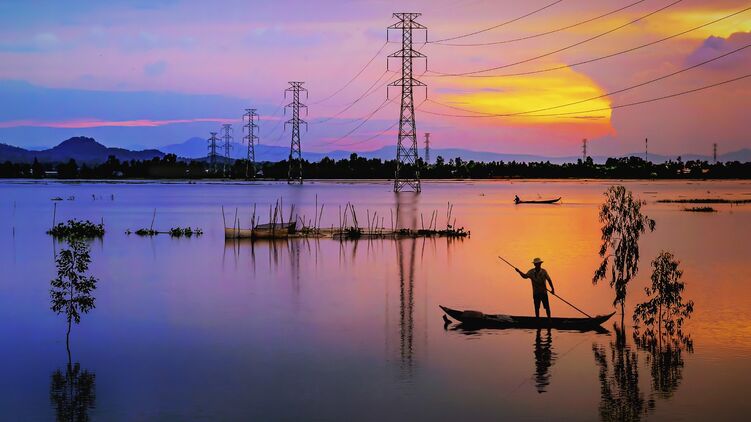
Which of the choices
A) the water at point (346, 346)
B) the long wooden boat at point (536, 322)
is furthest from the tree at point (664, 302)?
the long wooden boat at point (536, 322)

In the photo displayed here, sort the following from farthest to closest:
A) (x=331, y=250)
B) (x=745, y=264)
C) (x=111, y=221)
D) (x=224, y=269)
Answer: (x=111, y=221)
(x=331, y=250)
(x=745, y=264)
(x=224, y=269)

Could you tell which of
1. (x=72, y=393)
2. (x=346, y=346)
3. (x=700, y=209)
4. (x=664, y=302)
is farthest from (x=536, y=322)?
(x=700, y=209)

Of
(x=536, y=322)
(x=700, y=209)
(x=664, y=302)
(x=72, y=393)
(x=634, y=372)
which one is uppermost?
(x=700, y=209)

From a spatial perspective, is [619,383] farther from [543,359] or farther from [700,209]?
[700,209]

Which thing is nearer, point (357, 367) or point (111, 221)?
point (357, 367)

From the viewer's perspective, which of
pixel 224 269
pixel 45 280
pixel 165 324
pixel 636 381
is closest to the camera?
pixel 636 381

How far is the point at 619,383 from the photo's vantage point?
2152cm

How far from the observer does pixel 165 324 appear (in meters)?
30.0

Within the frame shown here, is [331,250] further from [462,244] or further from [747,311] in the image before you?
[747,311]

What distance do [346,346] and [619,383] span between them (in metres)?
8.25

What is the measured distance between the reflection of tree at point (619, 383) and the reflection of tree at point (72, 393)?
11.3 metres

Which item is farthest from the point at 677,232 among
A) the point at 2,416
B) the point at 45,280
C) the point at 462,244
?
the point at 2,416

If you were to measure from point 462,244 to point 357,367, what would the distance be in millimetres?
39282

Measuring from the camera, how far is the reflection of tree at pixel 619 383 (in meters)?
19.0
